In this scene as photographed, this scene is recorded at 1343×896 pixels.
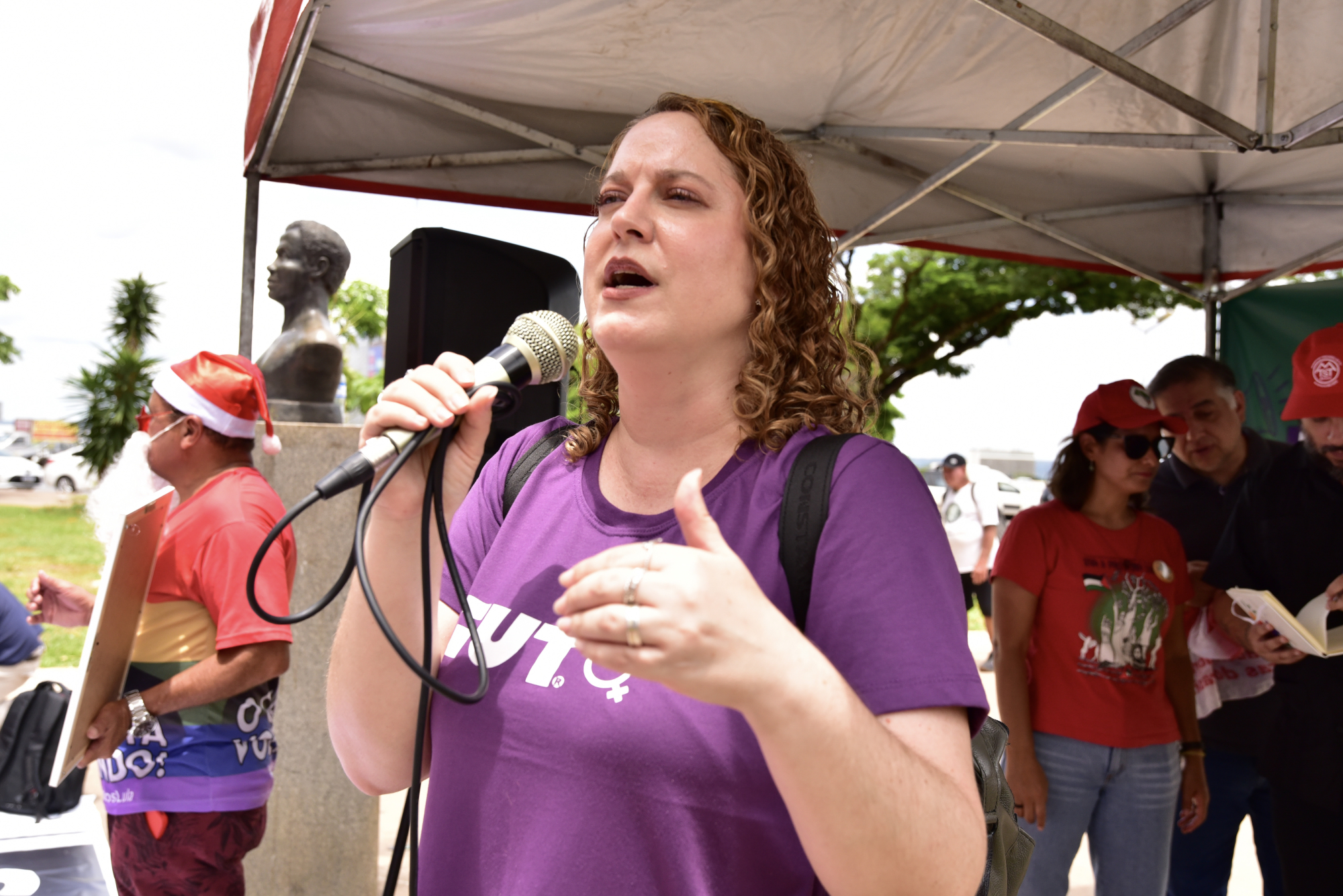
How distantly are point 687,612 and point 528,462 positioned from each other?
732 mm

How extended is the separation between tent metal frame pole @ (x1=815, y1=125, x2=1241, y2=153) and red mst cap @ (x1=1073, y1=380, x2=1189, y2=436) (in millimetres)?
776

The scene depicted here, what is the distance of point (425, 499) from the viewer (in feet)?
3.73

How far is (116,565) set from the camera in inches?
81.4

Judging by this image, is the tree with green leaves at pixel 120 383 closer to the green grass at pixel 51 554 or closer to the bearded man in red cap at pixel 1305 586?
the green grass at pixel 51 554

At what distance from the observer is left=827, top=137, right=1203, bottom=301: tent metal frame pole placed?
3729mm

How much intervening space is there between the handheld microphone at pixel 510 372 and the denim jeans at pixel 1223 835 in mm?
3224

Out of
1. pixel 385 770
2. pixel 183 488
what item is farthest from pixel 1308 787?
pixel 183 488

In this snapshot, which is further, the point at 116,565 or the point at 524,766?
the point at 116,565

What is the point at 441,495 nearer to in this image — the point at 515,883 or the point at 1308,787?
the point at 515,883

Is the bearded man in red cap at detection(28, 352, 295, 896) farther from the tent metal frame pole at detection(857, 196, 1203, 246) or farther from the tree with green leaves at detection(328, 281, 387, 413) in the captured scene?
the tree with green leaves at detection(328, 281, 387, 413)

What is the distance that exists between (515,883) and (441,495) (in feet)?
1.55

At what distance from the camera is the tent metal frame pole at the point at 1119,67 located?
2.28m

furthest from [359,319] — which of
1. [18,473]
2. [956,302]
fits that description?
[956,302]

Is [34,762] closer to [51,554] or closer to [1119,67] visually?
[1119,67]
